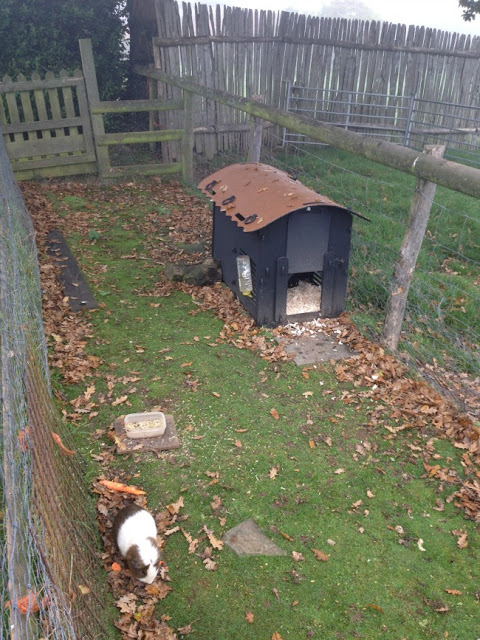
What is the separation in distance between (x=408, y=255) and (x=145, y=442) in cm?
301

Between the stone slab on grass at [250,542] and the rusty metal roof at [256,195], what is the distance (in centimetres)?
282

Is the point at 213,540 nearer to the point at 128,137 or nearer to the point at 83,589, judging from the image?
the point at 83,589

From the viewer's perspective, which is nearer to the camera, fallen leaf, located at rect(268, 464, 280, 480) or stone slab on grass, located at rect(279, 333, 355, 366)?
fallen leaf, located at rect(268, 464, 280, 480)

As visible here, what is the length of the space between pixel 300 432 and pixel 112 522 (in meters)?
1.75

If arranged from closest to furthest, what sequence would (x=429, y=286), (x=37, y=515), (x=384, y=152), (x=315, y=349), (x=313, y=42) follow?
(x=37, y=515), (x=384, y=152), (x=315, y=349), (x=429, y=286), (x=313, y=42)

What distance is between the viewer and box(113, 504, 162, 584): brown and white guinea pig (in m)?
3.30

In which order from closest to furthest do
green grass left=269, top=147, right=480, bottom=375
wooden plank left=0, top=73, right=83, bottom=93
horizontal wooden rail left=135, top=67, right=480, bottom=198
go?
1. horizontal wooden rail left=135, top=67, right=480, bottom=198
2. green grass left=269, top=147, right=480, bottom=375
3. wooden plank left=0, top=73, right=83, bottom=93

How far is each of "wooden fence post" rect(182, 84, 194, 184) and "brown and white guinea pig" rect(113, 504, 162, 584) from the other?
8.30 metres

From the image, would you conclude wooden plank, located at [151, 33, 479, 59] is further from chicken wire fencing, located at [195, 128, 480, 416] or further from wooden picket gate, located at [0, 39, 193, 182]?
chicken wire fencing, located at [195, 128, 480, 416]

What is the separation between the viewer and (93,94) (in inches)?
411

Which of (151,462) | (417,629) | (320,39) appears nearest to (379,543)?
(417,629)

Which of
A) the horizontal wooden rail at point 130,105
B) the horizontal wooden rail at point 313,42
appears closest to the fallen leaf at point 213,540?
the horizontal wooden rail at point 130,105

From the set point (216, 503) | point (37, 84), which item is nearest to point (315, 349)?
point (216, 503)

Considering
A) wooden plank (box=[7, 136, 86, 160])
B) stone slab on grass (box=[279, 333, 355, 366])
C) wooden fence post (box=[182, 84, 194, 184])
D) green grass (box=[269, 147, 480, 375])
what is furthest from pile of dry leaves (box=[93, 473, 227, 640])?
wooden plank (box=[7, 136, 86, 160])
